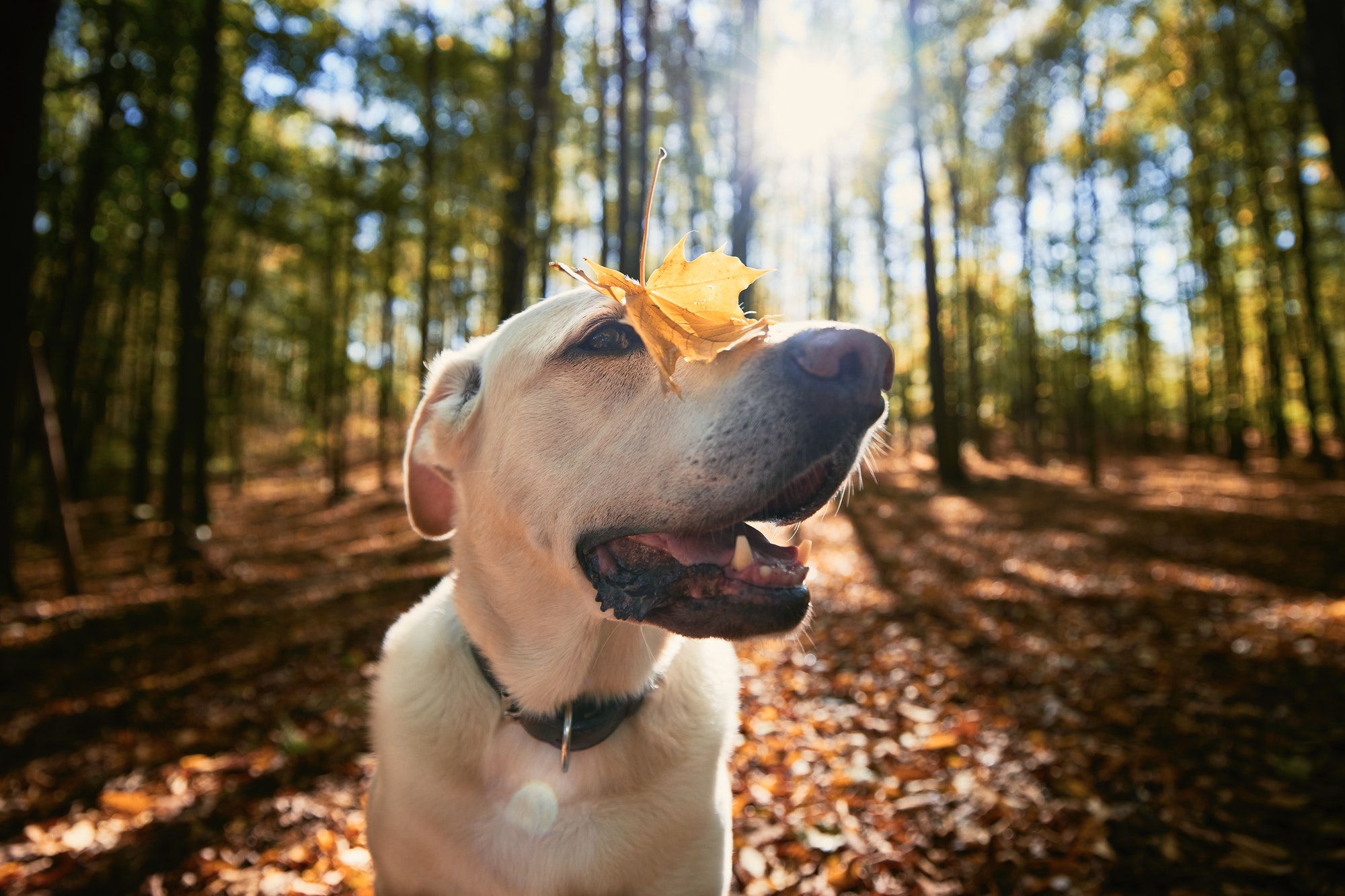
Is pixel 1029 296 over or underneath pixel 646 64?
underneath

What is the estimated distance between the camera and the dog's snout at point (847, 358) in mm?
1628

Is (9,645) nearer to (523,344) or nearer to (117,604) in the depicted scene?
(117,604)

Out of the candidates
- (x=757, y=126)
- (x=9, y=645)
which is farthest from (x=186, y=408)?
(x=757, y=126)

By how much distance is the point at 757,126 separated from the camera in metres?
13.1

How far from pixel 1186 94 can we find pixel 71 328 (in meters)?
28.8

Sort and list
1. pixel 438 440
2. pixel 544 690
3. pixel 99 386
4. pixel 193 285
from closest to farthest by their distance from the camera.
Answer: pixel 544 690 < pixel 438 440 < pixel 193 285 < pixel 99 386

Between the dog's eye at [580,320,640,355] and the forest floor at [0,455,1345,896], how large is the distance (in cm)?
111

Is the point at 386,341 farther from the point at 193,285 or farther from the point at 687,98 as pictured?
the point at 687,98

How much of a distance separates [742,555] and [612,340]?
867 millimetres

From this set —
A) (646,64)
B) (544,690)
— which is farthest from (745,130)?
(544,690)

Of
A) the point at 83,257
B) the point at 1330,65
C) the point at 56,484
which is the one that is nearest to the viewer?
the point at 1330,65

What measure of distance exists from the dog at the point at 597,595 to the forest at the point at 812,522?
20.2 inches

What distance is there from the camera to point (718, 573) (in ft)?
5.85

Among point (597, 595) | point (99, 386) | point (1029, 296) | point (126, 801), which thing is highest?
point (1029, 296)
